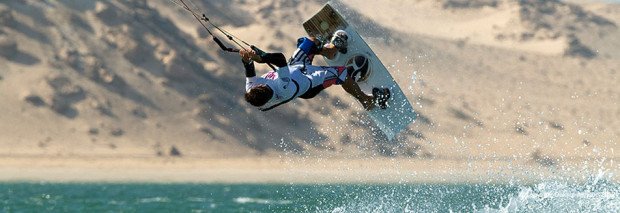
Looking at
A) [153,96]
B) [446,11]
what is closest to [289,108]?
[153,96]

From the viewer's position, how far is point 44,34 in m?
69.4

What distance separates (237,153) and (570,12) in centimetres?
3510

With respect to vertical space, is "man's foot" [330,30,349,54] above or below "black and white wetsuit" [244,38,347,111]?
above

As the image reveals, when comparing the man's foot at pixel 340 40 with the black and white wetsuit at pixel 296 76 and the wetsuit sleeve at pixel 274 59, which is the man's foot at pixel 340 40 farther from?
the wetsuit sleeve at pixel 274 59

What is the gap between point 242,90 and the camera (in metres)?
70.2

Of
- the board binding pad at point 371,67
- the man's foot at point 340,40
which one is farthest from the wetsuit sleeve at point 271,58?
the board binding pad at point 371,67

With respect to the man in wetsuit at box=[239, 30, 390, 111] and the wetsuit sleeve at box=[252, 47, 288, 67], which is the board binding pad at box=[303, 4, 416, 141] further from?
the wetsuit sleeve at box=[252, 47, 288, 67]

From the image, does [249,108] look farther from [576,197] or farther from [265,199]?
[576,197]

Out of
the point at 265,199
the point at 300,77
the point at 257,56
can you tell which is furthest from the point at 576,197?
the point at 265,199

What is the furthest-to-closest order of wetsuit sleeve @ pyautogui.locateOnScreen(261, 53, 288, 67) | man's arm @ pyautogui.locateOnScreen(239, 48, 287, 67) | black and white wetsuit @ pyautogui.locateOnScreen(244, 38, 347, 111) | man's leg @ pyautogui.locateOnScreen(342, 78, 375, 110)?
man's leg @ pyautogui.locateOnScreen(342, 78, 375, 110), black and white wetsuit @ pyautogui.locateOnScreen(244, 38, 347, 111), wetsuit sleeve @ pyautogui.locateOnScreen(261, 53, 288, 67), man's arm @ pyautogui.locateOnScreen(239, 48, 287, 67)

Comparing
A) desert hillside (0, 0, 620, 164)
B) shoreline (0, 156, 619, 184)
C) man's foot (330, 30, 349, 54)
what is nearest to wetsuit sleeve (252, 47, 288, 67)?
man's foot (330, 30, 349, 54)

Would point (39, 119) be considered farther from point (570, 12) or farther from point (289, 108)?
point (570, 12)

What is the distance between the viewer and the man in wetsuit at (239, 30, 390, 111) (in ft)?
67.1

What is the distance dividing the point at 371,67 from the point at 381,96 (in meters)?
0.61
